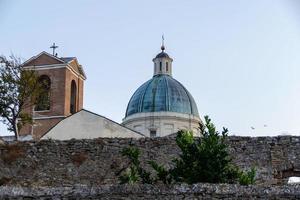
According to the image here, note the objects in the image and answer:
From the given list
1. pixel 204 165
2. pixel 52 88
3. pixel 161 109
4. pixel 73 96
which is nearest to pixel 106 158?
pixel 204 165

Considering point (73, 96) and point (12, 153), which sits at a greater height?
point (73, 96)

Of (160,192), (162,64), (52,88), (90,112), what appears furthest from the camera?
(162,64)

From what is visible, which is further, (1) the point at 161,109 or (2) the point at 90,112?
(1) the point at 161,109

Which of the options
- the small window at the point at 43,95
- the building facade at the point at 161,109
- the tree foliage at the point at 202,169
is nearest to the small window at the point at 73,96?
the small window at the point at 43,95

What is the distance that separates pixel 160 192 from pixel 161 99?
114 feet

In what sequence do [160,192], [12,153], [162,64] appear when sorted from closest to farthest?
[160,192] < [12,153] < [162,64]

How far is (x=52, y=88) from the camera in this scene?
36281 millimetres

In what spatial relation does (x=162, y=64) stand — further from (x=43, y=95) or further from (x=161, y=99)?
(x=43, y=95)

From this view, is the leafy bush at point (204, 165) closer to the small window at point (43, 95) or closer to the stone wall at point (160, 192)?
the stone wall at point (160, 192)

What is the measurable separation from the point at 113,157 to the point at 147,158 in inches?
40.0

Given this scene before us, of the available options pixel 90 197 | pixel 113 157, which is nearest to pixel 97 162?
pixel 113 157

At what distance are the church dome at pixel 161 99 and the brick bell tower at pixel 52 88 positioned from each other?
7.44 meters

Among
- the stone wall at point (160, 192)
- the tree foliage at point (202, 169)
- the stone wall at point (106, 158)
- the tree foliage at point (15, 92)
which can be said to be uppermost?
the tree foliage at point (15, 92)

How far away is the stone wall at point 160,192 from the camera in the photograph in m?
9.43
